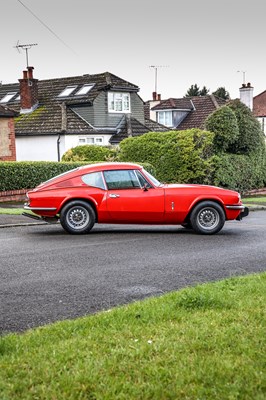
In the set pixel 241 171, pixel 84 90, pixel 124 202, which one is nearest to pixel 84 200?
pixel 124 202

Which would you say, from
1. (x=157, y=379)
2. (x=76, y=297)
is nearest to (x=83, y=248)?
(x=76, y=297)

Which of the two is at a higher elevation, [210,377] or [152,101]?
[152,101]

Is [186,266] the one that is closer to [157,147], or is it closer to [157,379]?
[157,379]

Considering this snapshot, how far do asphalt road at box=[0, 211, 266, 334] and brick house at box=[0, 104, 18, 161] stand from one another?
59.7 ft

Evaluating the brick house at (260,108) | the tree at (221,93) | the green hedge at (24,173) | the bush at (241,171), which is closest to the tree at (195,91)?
the tree at (221,93)

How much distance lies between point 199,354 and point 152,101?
52487mm

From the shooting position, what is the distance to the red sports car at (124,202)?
12594 millimetres

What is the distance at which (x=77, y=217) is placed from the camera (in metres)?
12.7

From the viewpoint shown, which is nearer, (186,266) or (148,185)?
(186,266)

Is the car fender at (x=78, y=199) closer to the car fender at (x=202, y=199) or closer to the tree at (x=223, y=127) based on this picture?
the car fender at (x=202, y=199)

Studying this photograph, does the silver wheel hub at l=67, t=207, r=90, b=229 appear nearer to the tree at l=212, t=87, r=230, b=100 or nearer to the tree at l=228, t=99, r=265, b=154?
the tree at l=228, t=99, r=265, b=154

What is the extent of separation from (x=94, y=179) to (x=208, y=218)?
8.36 feet

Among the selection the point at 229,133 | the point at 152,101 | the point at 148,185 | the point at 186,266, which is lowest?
the point at 186,266

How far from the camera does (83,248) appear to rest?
10.8m
